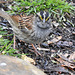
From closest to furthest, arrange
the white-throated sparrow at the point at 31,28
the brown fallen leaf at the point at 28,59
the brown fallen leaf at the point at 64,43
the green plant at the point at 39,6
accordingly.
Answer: the brown fallen leaf at the point at 28,59 < the white-throated sparrow at the point at 31,28 < the brown fallen leaf at the point at 64,43 < the green plant at the point at 39,6

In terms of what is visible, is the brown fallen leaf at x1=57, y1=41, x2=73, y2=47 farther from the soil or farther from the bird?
the bird

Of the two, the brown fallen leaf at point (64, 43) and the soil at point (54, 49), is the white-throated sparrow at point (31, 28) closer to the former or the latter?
the soil at point (54, 49)

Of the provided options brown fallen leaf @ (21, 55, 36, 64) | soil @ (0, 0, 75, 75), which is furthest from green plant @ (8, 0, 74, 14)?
brown fallen leaf @ (21, 55, 36, 64)

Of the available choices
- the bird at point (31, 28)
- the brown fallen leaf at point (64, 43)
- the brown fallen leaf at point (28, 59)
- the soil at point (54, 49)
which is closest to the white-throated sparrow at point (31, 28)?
the bird at point (31, 28)

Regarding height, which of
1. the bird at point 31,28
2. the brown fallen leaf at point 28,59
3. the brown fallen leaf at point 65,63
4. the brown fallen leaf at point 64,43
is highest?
the bird at point 31,28

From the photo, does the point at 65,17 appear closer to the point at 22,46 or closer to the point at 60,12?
the point at 60,12

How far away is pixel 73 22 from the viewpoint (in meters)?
3.46

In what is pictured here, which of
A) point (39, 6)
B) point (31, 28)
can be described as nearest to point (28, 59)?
point (31, 28)

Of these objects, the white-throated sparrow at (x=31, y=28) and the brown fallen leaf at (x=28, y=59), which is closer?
the brown fallen leaf at (x=28, y=59)

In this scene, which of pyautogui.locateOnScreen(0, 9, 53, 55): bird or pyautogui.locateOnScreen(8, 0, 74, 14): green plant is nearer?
pyautogui.locateOnScreen(0, 9, 53, 55): bird

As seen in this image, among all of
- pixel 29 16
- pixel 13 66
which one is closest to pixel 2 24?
pixel 29 16

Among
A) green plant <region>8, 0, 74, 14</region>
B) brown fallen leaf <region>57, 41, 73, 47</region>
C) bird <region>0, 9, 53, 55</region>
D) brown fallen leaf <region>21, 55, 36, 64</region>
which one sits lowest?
brown fallen leaf <region>21, 55, 36, 64</region>

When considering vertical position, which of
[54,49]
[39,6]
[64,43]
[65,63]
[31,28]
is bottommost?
[65,63]

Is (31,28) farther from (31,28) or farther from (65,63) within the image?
(65,63)
